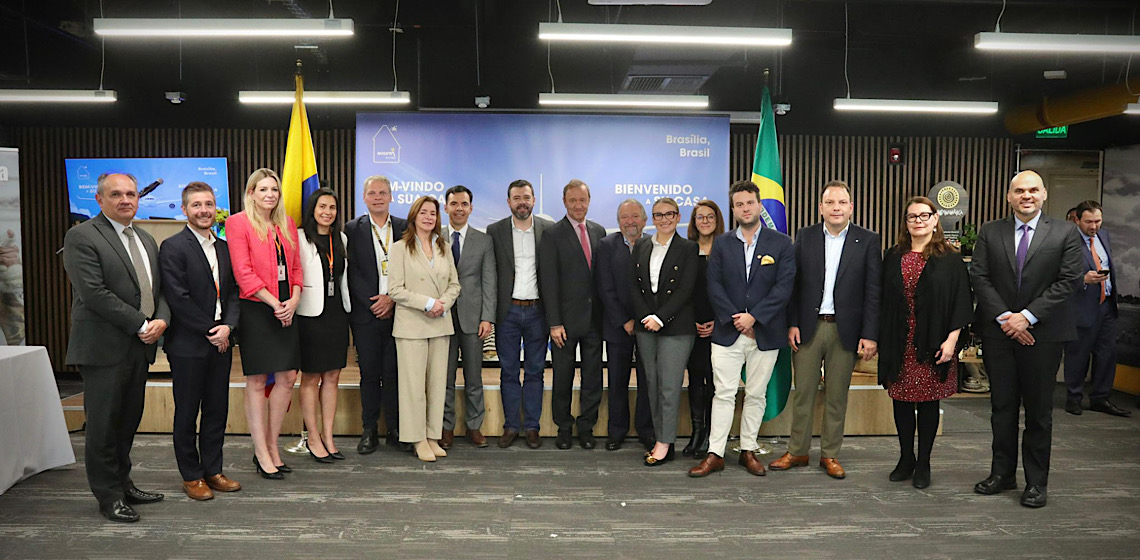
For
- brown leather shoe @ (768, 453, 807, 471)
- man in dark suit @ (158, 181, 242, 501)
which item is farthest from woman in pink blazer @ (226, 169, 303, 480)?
brown leather shoe @ (768, 453, 807, 471)

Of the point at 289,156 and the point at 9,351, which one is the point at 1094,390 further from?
the point at 9,351

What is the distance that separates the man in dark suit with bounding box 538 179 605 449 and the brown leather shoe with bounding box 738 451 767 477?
3.28 ft

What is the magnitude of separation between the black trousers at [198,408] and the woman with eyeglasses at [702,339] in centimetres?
269

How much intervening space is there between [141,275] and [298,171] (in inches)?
71.9

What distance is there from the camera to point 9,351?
436 centimetres

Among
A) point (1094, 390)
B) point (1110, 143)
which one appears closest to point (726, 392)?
point (1094, 390)

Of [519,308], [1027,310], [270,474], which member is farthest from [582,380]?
[1027,310]

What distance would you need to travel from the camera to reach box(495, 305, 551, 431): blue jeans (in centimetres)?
493

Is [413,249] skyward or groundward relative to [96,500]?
skyward

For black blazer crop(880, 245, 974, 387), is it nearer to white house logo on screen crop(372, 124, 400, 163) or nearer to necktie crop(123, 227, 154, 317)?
necktie crop(123, 227, 154, 317)

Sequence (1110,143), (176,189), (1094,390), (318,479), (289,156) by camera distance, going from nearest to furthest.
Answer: (318,479)
(289,156)
(1094,390)
(176,189)
(1110,143)

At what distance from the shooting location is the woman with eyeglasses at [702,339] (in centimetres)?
466

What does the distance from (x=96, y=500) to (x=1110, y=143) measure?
10464mm

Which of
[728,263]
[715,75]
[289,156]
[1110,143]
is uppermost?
[715,75]
